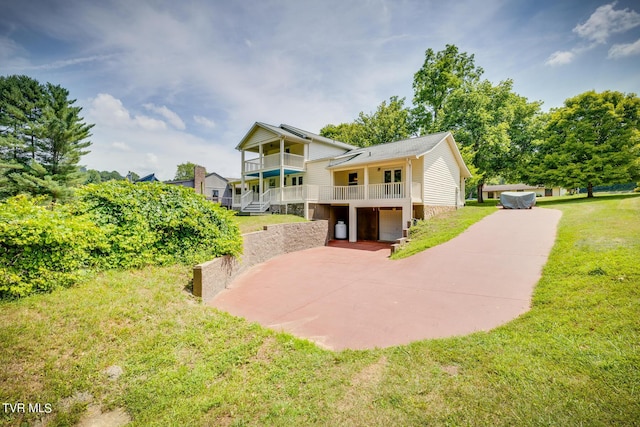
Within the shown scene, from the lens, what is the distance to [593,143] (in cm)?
2089

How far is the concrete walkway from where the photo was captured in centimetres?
460

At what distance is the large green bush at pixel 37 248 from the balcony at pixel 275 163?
1374 centimetres

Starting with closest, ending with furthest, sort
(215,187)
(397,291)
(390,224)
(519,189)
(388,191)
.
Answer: (397,291) → (388,191) → (390,224) → (215,187) → (519,189)

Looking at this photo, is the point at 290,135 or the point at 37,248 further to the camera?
the point at 290,135

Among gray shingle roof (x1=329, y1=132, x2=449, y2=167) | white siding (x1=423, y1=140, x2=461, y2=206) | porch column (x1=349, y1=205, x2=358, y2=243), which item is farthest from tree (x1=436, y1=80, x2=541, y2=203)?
porch column (x1=349, y1=205, x2=358, y2=243)

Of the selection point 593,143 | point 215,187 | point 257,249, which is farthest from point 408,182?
point 215,187

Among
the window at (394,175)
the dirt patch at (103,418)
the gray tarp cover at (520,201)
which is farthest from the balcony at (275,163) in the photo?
the dirt patch at (103,418)

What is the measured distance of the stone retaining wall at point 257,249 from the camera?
603 cm

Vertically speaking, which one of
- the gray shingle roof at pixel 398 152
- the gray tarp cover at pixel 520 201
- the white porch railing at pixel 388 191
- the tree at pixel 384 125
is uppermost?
the tree at pixel 384 125

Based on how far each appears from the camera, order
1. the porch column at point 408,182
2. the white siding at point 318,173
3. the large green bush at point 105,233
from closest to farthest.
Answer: the large green bush at point 105,233 < the porch column at point 408,182 < the white siding at point 318,173

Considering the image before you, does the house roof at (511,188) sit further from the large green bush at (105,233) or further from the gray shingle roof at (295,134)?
the large green bush at (105,233)

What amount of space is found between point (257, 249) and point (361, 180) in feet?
30.7

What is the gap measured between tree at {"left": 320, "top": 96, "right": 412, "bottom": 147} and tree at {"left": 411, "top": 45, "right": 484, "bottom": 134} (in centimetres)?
200

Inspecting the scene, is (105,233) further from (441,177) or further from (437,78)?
(437,78)
